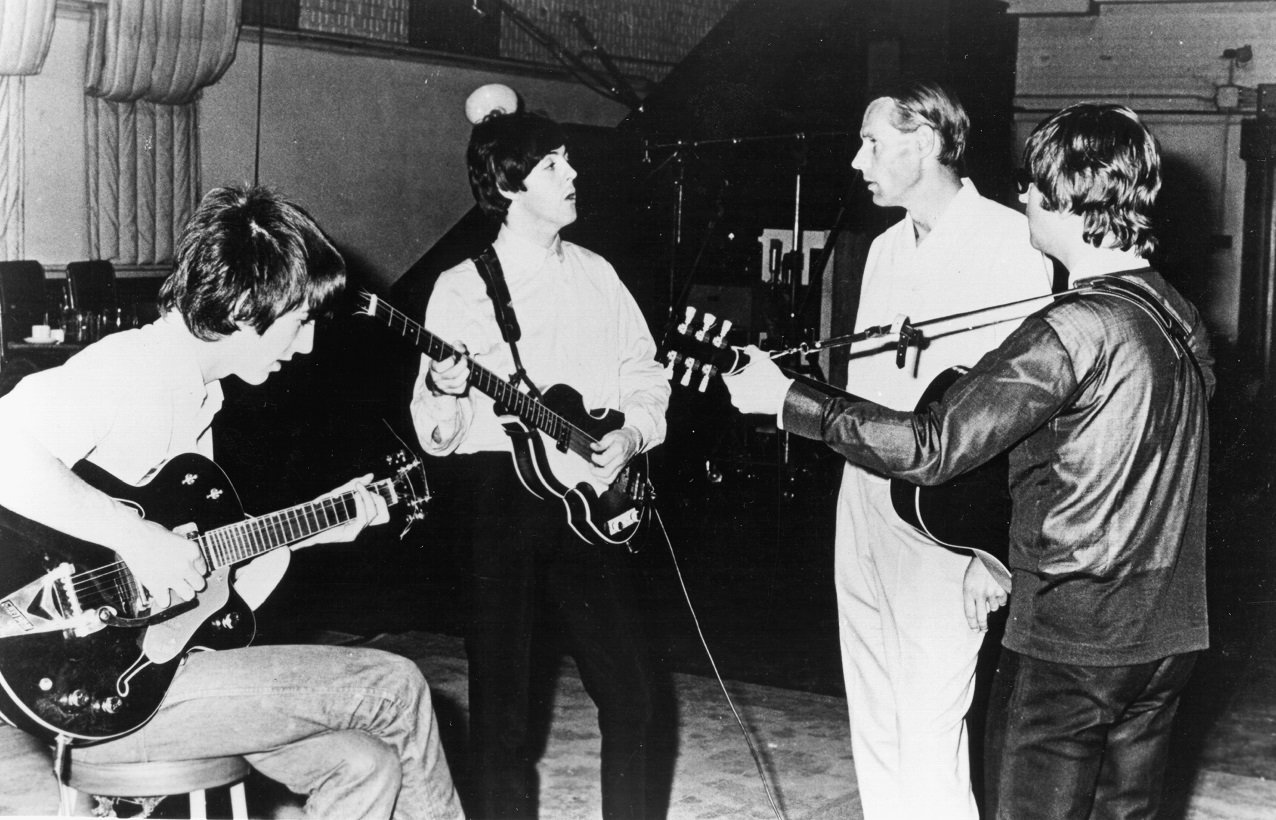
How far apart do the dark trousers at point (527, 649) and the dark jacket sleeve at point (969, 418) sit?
88cm

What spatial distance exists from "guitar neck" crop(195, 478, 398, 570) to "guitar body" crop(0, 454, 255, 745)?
0.11 metres

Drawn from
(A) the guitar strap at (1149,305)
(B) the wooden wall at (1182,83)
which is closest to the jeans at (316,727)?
(A) the guitar strap at (1149,305)

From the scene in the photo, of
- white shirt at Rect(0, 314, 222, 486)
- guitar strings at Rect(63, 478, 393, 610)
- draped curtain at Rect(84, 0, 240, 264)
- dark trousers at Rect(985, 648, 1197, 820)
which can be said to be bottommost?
dark trousers at Rect(985, 648, 1197, 820)

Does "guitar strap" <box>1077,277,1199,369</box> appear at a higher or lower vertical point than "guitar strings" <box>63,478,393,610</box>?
higher

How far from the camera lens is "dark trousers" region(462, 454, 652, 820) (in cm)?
296

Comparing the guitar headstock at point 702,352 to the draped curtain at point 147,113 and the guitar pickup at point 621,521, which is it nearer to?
the guitar pickup at point 621,521

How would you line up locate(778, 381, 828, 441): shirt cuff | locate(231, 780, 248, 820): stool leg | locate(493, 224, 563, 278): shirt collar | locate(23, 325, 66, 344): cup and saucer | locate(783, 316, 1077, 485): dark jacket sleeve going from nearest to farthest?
locate(783, 316, 1077, 485): dark jacket sleeve, locate(778, 381, 828, 441): shirt cuff, locate(231, 780, 248, 820): stool leg, locate(493, 224, 563, 278): shirt collar, locate(23, 325, 66, 344): cup and saucer

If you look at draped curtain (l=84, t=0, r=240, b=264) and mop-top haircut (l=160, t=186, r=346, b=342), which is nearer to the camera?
mop-top haircut (l=160, t=186, r=346, b=342)

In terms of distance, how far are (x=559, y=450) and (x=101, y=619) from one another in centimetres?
117

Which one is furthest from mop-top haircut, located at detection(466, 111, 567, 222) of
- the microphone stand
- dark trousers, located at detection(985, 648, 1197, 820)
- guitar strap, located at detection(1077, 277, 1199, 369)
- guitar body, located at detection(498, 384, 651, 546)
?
the microphone stand

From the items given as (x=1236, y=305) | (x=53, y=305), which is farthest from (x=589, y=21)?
(x=1236, y=305)

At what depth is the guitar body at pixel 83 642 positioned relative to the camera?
2.16m

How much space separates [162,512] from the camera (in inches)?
93.3

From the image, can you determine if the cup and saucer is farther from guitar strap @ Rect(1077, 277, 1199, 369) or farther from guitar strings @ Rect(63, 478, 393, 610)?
guitar strap @ Rect(1077, 277, 1199, 369)
